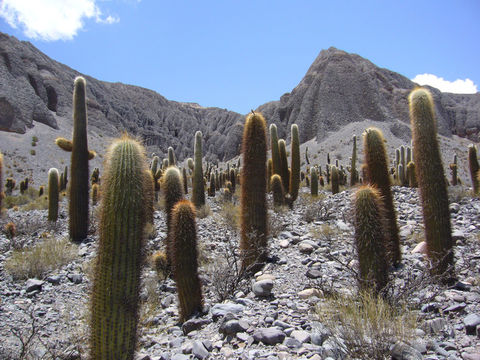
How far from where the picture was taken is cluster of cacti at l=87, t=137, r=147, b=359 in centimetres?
325

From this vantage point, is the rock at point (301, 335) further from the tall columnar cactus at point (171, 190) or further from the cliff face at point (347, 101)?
the cliff face at point (347, 101)

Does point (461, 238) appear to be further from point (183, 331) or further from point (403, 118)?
point (403, 118)

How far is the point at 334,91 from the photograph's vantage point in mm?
Answer: 59500

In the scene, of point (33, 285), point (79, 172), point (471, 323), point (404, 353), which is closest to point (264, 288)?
point (404, 353)

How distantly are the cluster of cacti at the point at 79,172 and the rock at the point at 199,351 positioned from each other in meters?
7.65

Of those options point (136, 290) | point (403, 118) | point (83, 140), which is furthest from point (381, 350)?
point (403, 118)

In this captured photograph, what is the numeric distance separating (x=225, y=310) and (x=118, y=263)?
1.63 m

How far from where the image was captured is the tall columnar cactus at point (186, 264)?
15.2ft

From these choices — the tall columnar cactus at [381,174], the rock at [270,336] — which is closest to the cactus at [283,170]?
the tall columnar cactus at [381,174]

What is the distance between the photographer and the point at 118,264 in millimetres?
3336

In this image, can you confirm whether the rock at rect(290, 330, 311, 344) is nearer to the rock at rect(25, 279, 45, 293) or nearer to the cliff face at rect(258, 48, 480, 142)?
the rock at rect(25, 279, 45, 293)

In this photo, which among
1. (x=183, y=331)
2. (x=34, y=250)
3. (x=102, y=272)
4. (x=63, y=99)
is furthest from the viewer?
(x=63, y=99)

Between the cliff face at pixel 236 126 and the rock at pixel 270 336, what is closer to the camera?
the rock at pixel 270 336

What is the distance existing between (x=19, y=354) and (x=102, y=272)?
1.56 meters
